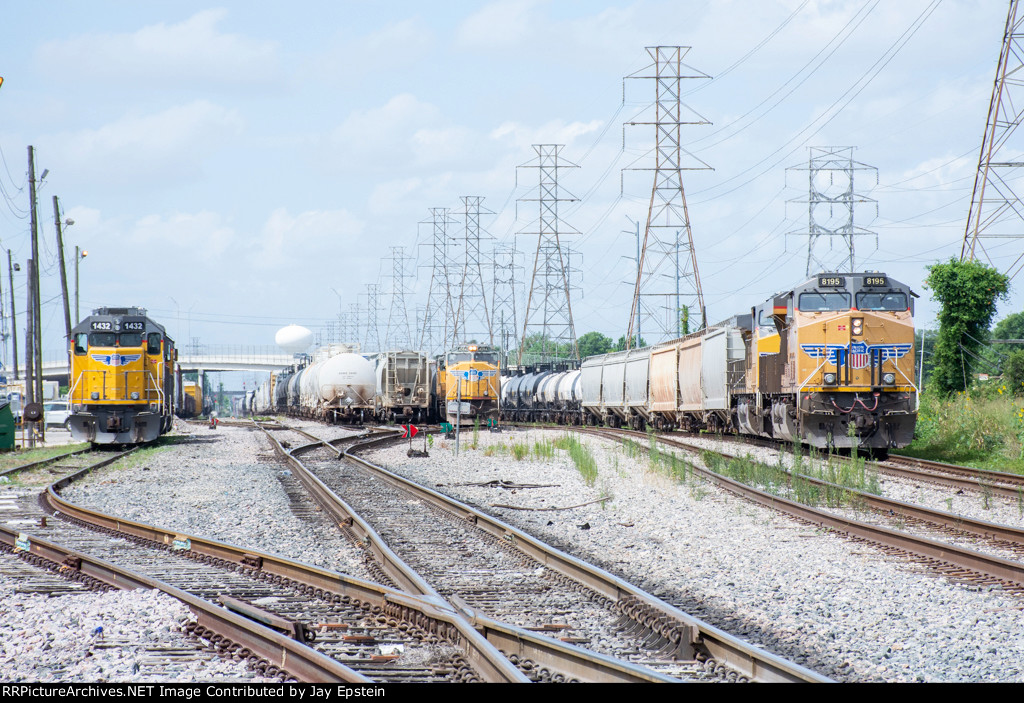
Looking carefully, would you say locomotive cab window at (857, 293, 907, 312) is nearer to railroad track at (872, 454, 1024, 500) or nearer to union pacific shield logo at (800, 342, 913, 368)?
union pacific shield logo at (800, 342, 913, 368)

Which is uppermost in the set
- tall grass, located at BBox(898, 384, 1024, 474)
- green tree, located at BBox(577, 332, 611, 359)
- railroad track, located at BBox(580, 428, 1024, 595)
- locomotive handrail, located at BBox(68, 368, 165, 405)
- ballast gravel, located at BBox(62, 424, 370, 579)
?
green tree, located at BBox(577, 332, 611, 359)

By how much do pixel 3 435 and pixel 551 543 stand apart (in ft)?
78.8

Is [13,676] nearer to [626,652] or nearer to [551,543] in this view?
[626,652]

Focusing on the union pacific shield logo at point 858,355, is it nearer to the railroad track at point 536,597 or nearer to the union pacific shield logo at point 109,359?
the railroad track at point 536,597

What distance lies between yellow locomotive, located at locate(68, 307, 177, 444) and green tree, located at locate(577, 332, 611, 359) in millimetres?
117550

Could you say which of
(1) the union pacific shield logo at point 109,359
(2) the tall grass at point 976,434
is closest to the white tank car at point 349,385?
(1) the union pacific shield logo at point 109,359

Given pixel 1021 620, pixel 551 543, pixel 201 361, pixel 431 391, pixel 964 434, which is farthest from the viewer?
pixel 201 361

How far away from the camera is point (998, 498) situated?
1295 cm

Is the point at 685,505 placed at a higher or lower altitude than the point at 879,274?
lower

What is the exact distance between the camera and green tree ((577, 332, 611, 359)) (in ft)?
471

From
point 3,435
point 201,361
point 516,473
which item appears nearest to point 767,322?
point 516,473

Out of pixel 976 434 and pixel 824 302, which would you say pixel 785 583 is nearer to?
pixel 824 302

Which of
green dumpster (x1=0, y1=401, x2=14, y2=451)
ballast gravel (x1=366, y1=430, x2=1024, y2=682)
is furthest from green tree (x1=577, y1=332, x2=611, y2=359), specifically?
ballast gravel (x1=366, y1=430, x2=1024, y2=682)
